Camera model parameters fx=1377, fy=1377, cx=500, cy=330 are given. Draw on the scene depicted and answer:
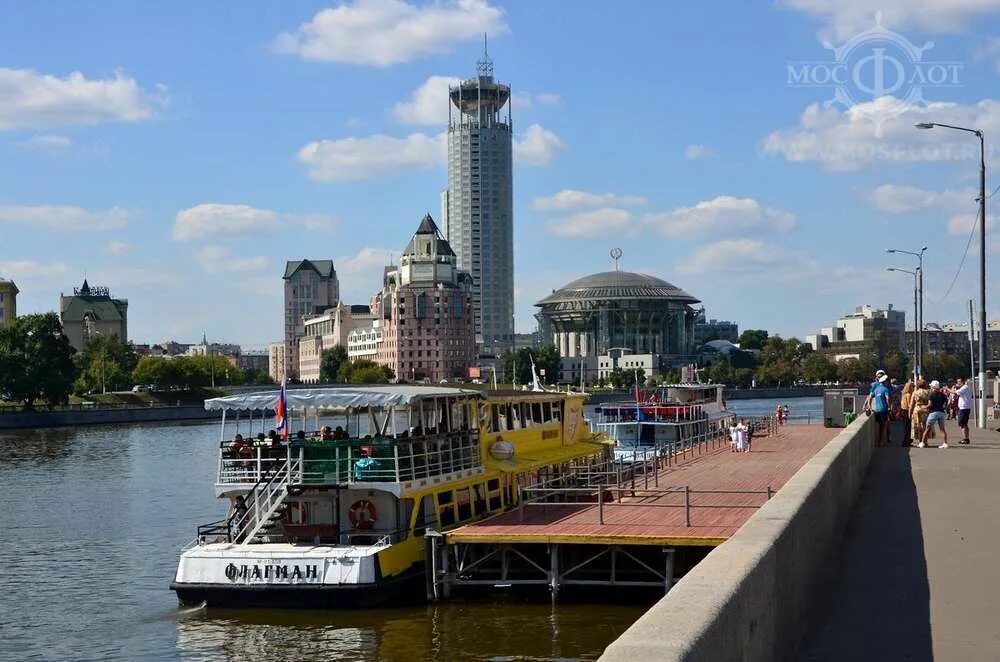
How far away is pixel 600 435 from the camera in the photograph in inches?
1863

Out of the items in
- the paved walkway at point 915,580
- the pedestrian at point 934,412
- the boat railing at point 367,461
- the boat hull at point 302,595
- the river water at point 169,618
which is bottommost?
the river water at point 169,618

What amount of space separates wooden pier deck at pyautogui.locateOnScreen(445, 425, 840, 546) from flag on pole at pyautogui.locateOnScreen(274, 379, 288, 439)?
15.3 ft

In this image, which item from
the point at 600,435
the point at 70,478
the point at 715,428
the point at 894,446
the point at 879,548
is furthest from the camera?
the point at 70,478

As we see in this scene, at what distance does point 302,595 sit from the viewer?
27.5 meters

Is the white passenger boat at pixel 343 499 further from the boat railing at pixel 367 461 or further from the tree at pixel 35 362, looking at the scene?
the tree at pixel 35 362

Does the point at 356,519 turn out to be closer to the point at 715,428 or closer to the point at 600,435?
the point at 600,435

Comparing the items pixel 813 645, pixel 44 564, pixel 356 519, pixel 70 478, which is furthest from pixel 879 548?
pixel 70 478

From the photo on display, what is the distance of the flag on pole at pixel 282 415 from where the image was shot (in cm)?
2972

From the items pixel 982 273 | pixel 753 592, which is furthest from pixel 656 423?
pixel 753 592

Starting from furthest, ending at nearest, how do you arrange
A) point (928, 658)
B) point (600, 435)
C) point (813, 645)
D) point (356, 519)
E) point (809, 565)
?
point (600, 435) < point (356, 519) < point (809, 565) < point (813, 645) < point (928, 658)

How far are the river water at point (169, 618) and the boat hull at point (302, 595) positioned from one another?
0.95ft

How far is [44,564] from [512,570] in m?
17.1

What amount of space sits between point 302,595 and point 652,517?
7.42 meters

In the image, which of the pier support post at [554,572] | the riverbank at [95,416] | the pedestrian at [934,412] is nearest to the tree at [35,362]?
the riverbank at [95,416]
